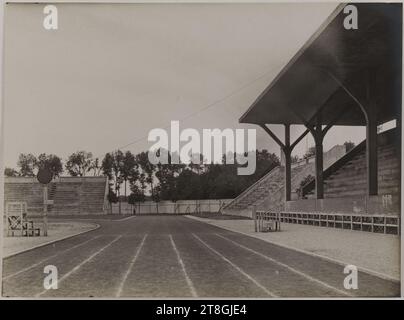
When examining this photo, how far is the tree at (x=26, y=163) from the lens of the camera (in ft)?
37.3

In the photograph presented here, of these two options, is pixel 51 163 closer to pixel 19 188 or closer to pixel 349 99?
pixel 19 188

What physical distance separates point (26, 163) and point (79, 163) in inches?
114

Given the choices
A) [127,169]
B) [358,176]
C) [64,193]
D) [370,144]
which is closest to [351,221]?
[370,144]

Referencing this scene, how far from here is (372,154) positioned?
20.8 meters

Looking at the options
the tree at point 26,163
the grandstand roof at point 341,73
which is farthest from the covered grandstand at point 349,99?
the tree at point 26,163

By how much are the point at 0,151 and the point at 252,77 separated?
22.4 ft

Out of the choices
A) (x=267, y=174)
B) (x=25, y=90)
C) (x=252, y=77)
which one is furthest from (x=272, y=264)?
(x=267, y=174)

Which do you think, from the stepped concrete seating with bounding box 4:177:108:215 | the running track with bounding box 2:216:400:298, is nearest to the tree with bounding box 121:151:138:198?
the stepped concrete seating with bounding box 4:177:108:215

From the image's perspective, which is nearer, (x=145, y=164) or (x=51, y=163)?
(x=145, y=164)

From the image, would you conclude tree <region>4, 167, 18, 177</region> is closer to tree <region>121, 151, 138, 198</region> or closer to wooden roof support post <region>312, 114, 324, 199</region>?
tree <region>121, 151, 138, 198</region>

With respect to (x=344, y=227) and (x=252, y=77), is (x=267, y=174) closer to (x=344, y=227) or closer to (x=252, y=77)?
(x=344, y=227)

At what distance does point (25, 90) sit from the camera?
11016 mm

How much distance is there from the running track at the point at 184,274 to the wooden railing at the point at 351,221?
427cm

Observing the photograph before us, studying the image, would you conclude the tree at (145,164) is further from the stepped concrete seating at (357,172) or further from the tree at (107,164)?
the stepped concrete seating at (357,172)
